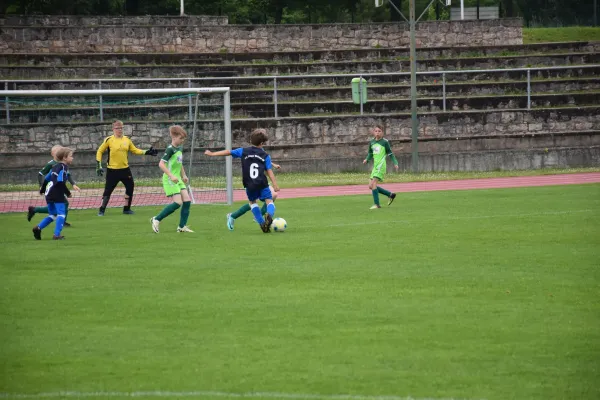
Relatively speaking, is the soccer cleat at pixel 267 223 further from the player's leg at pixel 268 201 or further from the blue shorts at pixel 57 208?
the blue shorts at pixel 57 208

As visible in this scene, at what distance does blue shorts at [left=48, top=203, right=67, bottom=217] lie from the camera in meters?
15.6

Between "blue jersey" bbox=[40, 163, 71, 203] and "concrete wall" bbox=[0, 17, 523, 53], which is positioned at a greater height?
"concrete wall" bbox=[0, 17, 523, 53]

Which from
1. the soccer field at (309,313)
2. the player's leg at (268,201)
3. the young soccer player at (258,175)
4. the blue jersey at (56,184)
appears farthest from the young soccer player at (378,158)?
the blue jersey at (56,184)

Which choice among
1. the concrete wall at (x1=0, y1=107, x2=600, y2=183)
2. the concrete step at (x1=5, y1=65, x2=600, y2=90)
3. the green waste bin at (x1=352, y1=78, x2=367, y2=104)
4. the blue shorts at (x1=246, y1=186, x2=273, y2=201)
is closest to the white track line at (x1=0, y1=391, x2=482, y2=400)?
the blue shorts at (x1=246, y1=186, x2=273, y2=201)

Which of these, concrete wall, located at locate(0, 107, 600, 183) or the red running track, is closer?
the red running track

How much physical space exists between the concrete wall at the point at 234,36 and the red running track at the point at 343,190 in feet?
38.3

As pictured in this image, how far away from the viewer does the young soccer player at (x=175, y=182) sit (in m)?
16.4

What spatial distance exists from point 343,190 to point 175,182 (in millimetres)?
10497

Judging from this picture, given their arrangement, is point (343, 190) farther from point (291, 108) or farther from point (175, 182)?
point (175, 182)

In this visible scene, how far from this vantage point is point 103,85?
3350 centimetres


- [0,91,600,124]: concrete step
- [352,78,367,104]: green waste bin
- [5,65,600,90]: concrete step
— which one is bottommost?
[0,91,600,124]: concrete step

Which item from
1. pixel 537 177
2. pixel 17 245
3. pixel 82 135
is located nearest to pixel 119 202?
pixel 82 135

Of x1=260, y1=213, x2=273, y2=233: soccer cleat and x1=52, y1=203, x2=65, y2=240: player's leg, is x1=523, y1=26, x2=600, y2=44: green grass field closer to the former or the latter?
x1=260, y1=213, x2=273, y2=233: soccer cleat

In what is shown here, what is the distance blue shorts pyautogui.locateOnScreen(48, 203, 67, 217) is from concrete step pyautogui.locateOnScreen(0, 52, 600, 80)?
774 inches
